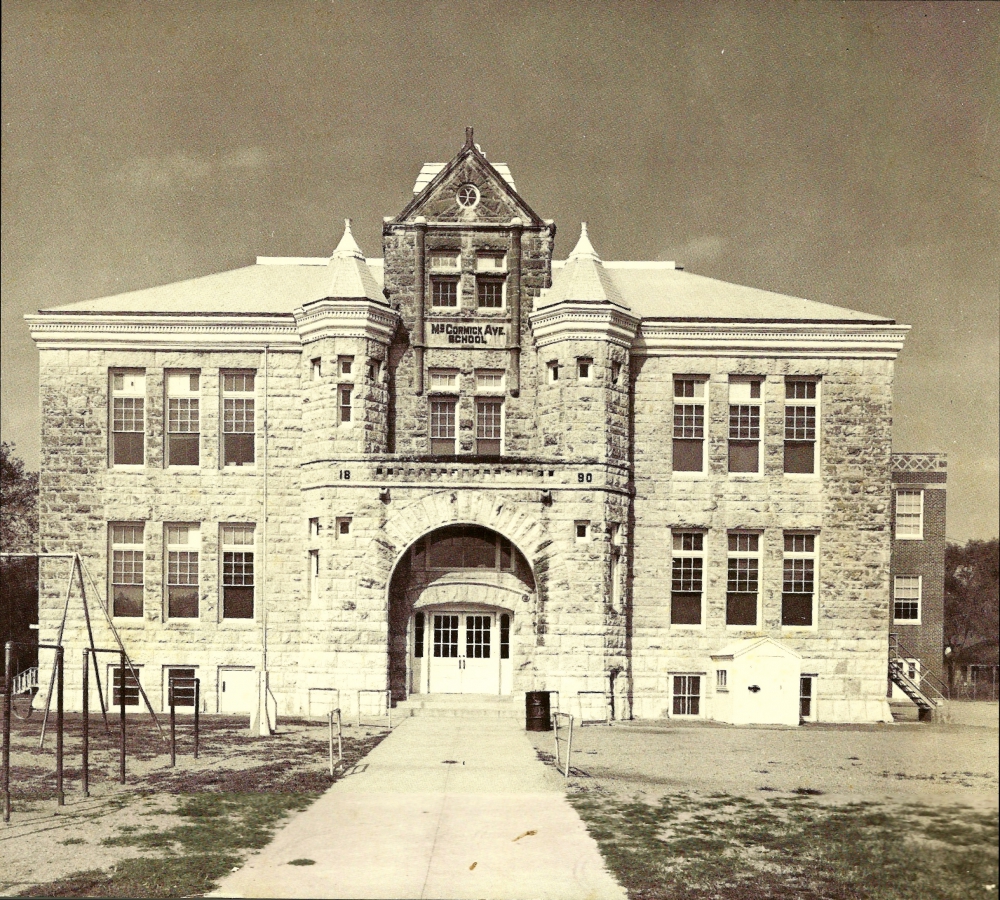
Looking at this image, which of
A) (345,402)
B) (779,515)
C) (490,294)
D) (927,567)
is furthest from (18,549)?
(927,567)

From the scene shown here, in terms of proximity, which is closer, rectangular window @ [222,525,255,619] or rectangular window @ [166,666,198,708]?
rectangular window @ [166,666,198,708]

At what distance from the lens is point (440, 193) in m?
25.7

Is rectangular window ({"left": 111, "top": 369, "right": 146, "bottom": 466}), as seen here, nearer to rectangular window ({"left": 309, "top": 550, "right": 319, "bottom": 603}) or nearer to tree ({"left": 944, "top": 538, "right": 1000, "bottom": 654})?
rectangular window ({"left": 309, "top": 550, "right": 319, "bottom": 603})

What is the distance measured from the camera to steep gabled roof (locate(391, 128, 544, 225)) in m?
25.6

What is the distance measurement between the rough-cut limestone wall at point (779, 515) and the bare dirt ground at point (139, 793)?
28.6 ft

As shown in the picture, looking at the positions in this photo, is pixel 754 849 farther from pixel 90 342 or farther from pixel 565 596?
pixel 90 342

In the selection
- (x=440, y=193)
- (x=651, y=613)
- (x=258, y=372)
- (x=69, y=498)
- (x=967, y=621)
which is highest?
(x=440, y=193)

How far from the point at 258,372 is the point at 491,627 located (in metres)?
9.06

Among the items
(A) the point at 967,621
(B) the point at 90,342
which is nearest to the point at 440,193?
(B) the point at 90,342

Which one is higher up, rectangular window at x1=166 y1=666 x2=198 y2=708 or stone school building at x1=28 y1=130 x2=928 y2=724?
stone school building at x1=28 y1=130 x2=928 y2=724

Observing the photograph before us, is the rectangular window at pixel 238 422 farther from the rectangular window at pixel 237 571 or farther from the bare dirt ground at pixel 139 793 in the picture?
the bare dirt ground at pixel 139 793

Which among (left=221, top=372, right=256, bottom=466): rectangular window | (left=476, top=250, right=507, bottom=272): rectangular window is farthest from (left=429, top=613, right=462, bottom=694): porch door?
(left=476, top=250, right=507, bottom=272): rectangular window

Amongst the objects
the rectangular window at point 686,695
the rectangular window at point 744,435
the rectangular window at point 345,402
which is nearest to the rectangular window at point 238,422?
the rectangular window at point 345,402

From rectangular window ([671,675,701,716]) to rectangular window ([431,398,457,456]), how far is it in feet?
27.5
